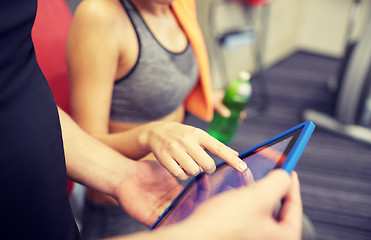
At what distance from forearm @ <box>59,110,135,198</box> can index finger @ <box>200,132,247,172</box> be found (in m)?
0.18

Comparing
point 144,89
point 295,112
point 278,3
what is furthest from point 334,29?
point 144,89

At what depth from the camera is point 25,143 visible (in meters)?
0.32

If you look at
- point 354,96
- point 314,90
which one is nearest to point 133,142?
point 354,96

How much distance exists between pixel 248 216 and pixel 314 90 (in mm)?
3016

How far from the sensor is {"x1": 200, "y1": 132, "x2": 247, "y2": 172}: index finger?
0.39 metres

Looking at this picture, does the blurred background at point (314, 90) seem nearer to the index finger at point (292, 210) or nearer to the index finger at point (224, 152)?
the index finger at point (224, 152)

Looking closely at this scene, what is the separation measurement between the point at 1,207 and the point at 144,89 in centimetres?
45

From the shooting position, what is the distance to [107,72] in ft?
2.05

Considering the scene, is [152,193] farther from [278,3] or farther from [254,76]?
[278,3]

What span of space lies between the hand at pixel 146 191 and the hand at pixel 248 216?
0.26 meters

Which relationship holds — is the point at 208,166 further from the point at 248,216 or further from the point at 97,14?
the point at 97,14

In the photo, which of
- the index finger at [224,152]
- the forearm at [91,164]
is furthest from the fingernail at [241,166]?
the forearm at [91,164]

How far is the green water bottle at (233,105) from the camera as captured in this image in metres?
1.23

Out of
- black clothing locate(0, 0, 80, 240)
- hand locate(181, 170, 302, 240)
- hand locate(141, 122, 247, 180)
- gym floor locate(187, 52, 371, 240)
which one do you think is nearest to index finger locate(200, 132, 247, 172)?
hand locate(141, 122, 247, 180)
